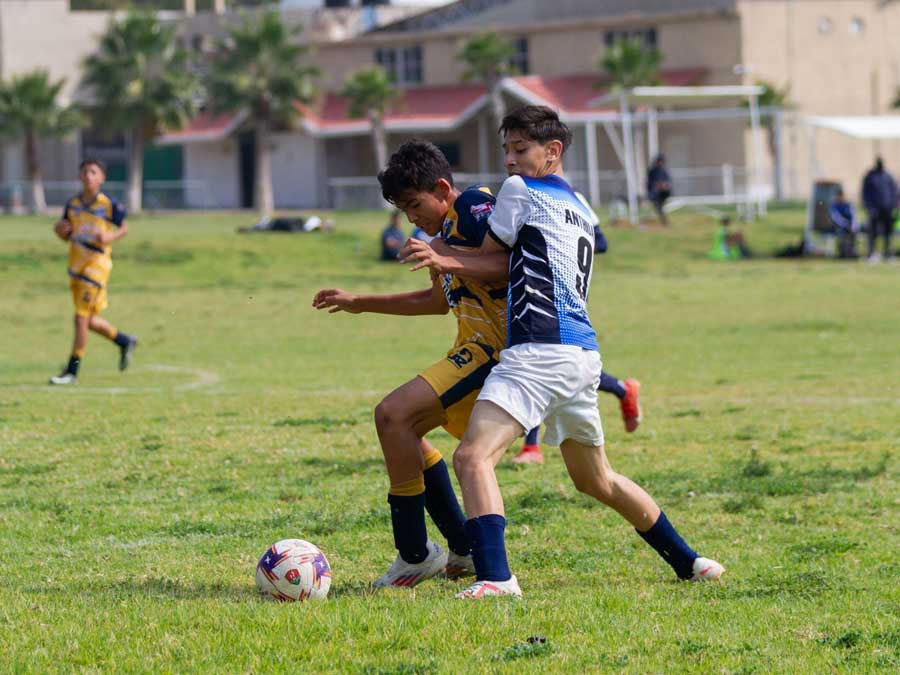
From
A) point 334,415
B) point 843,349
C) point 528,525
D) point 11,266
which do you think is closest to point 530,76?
point 11,266

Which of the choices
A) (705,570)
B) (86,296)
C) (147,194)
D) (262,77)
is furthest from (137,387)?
(147,194)

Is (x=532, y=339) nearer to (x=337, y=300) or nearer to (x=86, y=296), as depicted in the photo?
(x=337, y=300)

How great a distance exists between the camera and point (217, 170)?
67.2 meters

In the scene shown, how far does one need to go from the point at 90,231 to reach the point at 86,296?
65 cm

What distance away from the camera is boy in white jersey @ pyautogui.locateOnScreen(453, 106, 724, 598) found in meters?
5.66

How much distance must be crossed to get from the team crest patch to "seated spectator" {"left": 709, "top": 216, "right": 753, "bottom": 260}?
1085 inches

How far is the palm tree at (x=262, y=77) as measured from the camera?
60.1 metres

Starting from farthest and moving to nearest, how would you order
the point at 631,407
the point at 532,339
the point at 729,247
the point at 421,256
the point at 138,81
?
the point at 138,81 → the point at 729,247 → the point at 631,407 → the point at 532,339 → the point at 421,256

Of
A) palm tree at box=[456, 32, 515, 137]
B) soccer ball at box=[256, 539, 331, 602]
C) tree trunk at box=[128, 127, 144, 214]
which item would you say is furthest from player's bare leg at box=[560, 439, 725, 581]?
tree trunk at box=[128, 127, 144, 214]

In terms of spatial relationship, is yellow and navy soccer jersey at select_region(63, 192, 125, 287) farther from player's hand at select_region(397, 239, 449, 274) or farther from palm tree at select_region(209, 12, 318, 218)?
palm tree at select_region(209, 12, 318, 218)

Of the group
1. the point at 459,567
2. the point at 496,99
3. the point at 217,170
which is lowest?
the point at 459,567

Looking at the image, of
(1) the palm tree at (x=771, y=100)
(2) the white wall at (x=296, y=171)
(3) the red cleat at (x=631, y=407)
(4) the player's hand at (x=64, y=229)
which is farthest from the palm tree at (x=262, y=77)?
(3) the red cleat at (x=631, y=407)

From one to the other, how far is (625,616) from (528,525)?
7.13 feet

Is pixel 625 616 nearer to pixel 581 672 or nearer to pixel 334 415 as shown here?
pixel 581 672
